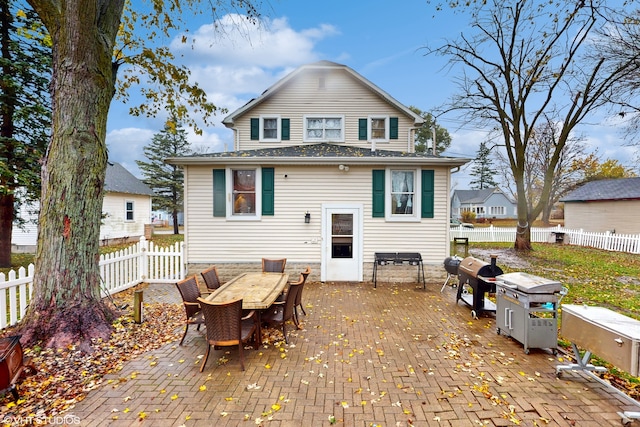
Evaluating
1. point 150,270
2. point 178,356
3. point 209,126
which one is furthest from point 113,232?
point 178,356

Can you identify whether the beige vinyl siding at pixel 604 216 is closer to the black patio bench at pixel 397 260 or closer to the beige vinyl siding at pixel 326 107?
the beige vinyl siding at pixel 326 107

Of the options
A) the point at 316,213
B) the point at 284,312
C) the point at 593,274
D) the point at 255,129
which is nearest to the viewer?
the point at 284,312

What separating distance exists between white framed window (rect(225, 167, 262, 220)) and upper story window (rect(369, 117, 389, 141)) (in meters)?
5.46

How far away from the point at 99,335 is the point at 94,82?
419cm

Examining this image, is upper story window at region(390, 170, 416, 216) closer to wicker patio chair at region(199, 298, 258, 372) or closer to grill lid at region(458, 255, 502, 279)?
grill lid at region(458, 255, 502, 279)

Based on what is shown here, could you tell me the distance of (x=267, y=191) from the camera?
871 centimetres

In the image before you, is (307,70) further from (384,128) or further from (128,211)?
(128,211)

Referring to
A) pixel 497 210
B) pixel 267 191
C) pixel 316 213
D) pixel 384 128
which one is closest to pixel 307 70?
pixel 384 128

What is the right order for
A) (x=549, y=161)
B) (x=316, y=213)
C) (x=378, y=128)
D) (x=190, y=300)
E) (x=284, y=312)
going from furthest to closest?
(x=549, y=161) < (x=378, y=128) < (x=316, y=213) < (x=190, y=300) < (x=284, y=312)

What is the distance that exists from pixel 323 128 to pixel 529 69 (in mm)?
10716

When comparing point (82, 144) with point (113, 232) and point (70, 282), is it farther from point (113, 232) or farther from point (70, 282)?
point (113, 232)

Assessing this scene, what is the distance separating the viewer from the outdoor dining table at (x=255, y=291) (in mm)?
4264

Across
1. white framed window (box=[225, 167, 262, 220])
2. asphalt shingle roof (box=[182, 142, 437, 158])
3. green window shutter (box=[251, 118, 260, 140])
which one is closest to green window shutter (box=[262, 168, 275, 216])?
white framed window (box=[225, 167, 262, 220])

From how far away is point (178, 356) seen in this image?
4180mm
